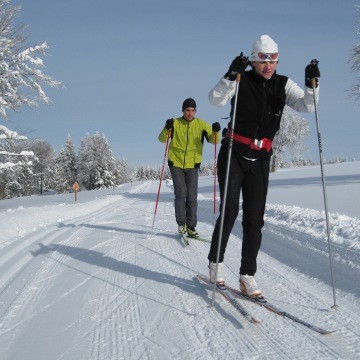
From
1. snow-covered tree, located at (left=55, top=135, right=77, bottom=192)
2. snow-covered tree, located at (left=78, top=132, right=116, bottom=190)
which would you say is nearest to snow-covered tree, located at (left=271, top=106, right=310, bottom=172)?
snow-covered tree, located at (left=78, top=132, right=116, bottom=190)

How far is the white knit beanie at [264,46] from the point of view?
11.1 feet

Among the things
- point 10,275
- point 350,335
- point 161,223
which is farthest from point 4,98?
point 350,335

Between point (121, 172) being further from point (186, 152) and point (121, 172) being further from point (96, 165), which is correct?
point (186, 152)

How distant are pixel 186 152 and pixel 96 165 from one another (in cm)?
5752

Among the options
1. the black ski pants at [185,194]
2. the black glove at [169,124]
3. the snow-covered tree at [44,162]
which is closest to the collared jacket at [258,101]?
the black glove at [169,124]

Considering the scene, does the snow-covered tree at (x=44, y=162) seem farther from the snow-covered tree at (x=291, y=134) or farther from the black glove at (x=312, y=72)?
the black glove at (x=312, y=72)

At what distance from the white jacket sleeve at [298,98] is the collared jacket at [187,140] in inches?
131

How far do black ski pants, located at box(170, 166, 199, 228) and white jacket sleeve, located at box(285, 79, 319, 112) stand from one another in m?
3.53

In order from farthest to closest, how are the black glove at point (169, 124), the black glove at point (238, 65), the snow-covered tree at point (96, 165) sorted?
1. the snow-covered tree at point (96, 165)
2. the black glove at point (169, 124)
3. the black glove at point (238, 65)

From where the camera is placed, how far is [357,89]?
19312 millimetres

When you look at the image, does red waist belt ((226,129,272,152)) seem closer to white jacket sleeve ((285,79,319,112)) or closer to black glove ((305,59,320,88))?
white jacket sleeve ((285,79,319,112))

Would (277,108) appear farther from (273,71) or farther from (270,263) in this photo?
(270,263)

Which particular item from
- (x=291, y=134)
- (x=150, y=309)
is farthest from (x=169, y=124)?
(x=291, y=134)

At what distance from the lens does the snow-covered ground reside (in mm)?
2600
